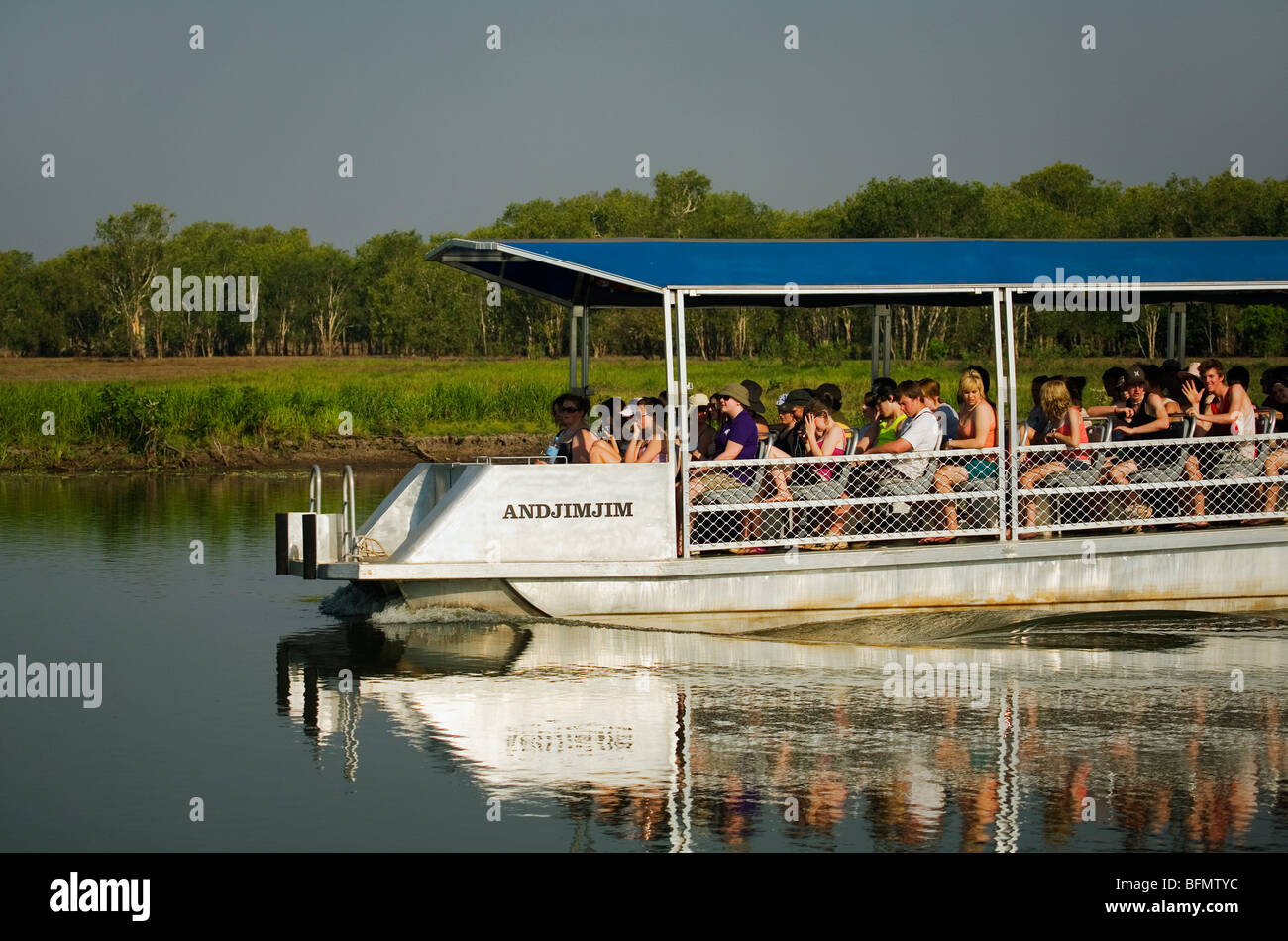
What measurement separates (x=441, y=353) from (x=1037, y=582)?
250 feet

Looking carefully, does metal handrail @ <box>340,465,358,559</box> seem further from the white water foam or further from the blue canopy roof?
the blue canopy roof

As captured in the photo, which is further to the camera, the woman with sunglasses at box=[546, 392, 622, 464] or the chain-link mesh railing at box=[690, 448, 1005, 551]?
the woman with sunglasses at box=[546, 392, 622, 464]

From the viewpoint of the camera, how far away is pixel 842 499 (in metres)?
12.4

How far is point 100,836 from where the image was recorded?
298 inches

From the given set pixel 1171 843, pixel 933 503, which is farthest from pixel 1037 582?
pixel 1171 843

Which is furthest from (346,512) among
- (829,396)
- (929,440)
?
(929,440)

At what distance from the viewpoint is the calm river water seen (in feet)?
24.9

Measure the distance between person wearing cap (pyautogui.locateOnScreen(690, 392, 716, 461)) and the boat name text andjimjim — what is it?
44.1 inches

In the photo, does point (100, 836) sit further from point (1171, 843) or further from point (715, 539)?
point (715, 539)

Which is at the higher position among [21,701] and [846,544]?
[846,544]

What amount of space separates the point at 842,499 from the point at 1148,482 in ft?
8.30

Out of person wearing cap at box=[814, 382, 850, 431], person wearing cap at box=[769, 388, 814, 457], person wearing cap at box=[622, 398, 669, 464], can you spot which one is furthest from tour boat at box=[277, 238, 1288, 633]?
person wearing cap at box=[769, 388, 814, 457]
